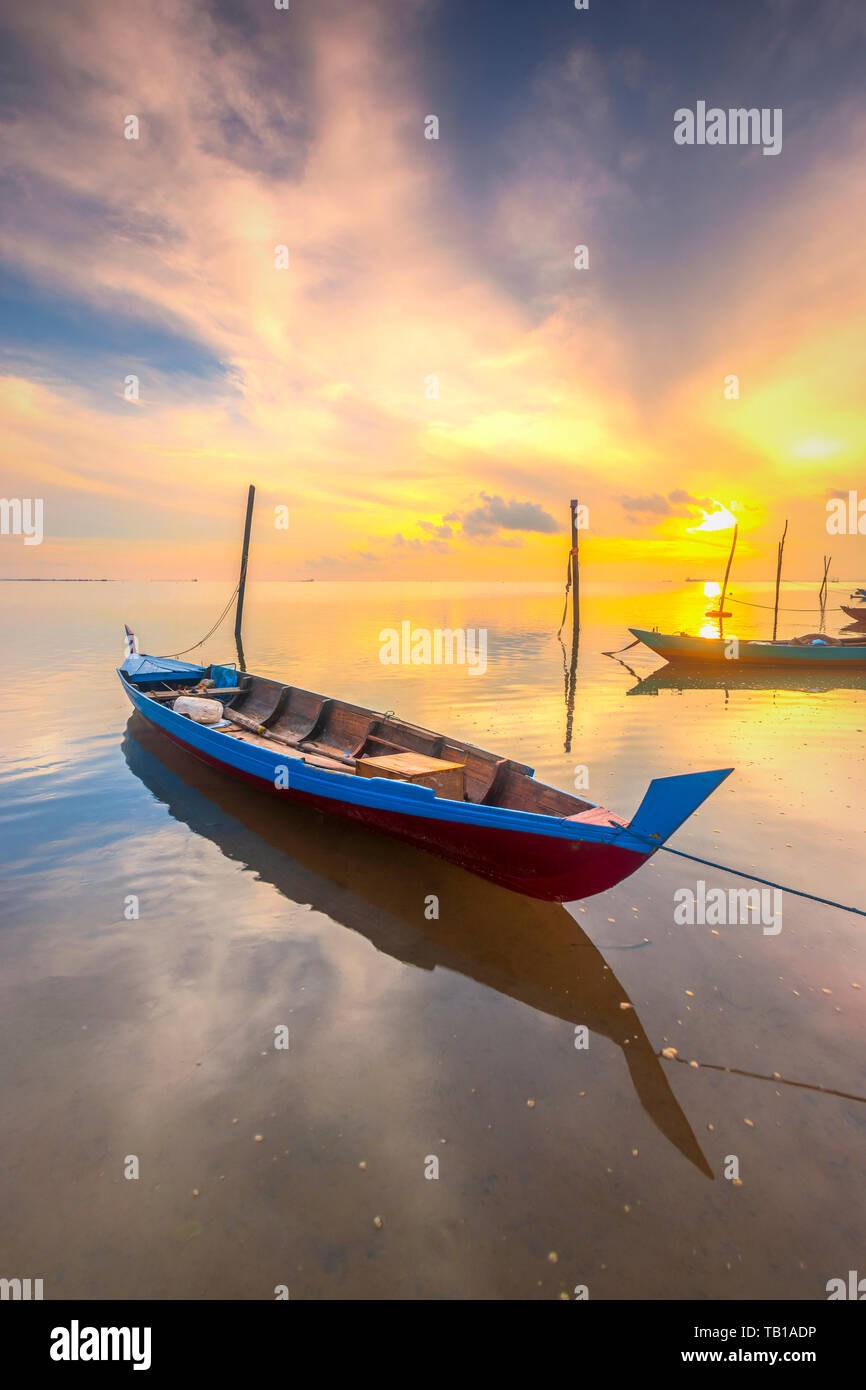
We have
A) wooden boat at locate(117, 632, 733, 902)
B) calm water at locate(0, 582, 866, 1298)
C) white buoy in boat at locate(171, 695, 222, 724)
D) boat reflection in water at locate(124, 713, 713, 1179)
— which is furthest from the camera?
white buoy in boat at locate(171, 695, 222, 724)

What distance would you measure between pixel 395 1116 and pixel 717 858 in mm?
6642

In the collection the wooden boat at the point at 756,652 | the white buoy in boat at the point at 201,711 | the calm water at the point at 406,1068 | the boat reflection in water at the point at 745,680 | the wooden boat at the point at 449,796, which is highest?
the wooden boat at the point at 756,652

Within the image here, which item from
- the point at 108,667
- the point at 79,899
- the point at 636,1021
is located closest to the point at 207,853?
the point at 79,899

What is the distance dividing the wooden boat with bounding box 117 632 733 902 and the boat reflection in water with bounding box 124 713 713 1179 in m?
Result: 0.55

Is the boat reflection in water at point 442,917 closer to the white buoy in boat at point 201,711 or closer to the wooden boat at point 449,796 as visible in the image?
the wooden boat at point 449,796

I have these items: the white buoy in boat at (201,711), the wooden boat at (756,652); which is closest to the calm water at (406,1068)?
the white buoy in boat at (201,711)

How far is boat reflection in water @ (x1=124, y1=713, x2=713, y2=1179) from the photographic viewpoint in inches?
221

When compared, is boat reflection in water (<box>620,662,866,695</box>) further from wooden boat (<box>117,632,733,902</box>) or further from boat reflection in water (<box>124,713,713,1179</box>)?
boat reflection in water (<box>124,713,713,1179</box>)

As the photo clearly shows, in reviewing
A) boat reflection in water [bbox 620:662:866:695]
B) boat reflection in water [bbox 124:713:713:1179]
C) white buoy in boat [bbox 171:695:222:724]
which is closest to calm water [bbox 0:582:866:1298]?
boat reflection in water [bbox 124:713:713:1179]

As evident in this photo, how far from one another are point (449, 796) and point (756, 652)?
27.1 meters

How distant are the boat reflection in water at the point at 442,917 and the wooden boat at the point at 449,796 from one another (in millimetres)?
550

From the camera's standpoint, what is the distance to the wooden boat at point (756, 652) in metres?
28.8

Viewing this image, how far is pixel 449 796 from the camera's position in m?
8.92

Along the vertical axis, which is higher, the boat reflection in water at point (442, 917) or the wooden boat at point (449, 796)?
the wooden boat at point (449, 796)
